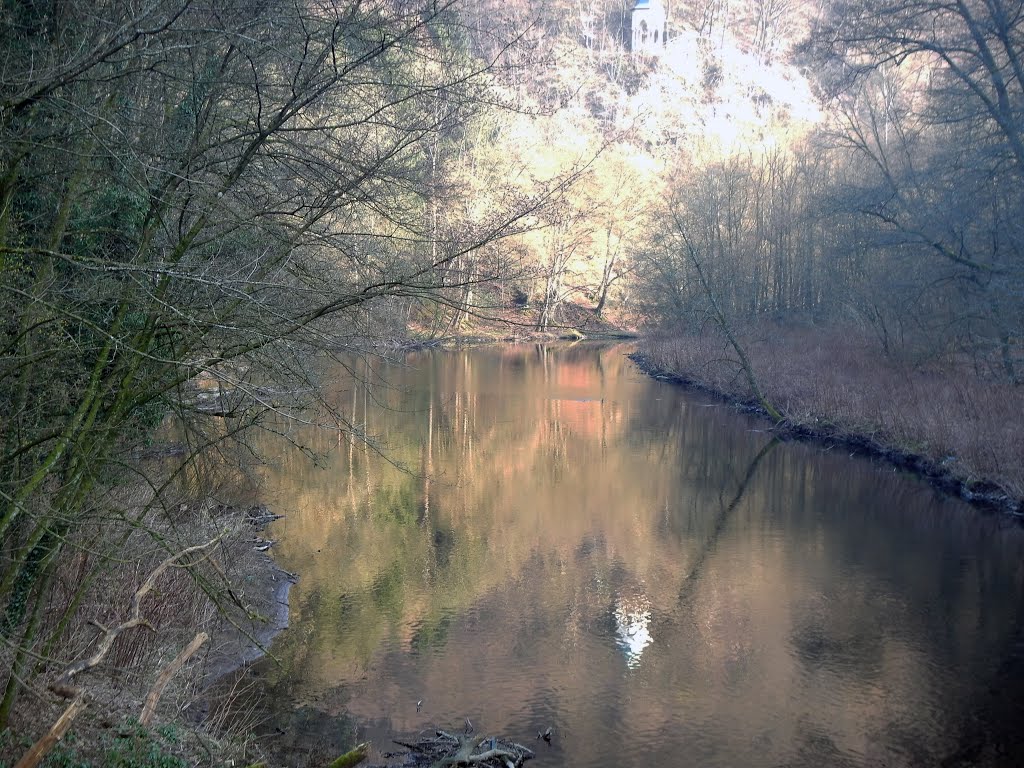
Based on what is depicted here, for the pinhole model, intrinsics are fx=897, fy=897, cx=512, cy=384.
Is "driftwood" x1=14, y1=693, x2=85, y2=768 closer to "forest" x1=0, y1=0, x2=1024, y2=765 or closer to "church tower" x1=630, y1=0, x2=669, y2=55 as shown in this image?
"forest" x1=0, y1=0, x2=1024, y2=765

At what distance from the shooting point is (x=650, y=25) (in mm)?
94312

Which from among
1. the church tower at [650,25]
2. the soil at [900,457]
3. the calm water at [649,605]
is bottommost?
the calm water at [649,605]

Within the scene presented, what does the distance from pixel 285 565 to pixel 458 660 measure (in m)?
3.32

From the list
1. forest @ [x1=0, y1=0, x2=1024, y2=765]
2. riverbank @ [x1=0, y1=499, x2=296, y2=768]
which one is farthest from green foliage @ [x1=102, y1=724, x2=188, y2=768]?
forest @ [x1=0, y1=0, x2=1024, y2=765]

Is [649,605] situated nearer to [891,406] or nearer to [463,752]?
[463,752]

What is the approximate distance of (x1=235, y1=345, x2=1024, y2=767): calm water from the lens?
24.7 feet

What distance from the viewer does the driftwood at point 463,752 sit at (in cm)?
641

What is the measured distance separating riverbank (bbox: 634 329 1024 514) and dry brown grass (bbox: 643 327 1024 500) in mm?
22

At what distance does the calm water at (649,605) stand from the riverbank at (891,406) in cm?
62

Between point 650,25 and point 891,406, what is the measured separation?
8548 cm

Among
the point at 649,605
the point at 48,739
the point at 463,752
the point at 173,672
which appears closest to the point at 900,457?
the point at 649,605

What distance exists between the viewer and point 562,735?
7.32 meters

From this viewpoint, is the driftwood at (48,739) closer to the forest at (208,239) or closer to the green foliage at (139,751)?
the forest at (208,239)

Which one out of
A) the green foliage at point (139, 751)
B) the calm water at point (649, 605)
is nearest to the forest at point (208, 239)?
the green foliage at point (139, 751)
